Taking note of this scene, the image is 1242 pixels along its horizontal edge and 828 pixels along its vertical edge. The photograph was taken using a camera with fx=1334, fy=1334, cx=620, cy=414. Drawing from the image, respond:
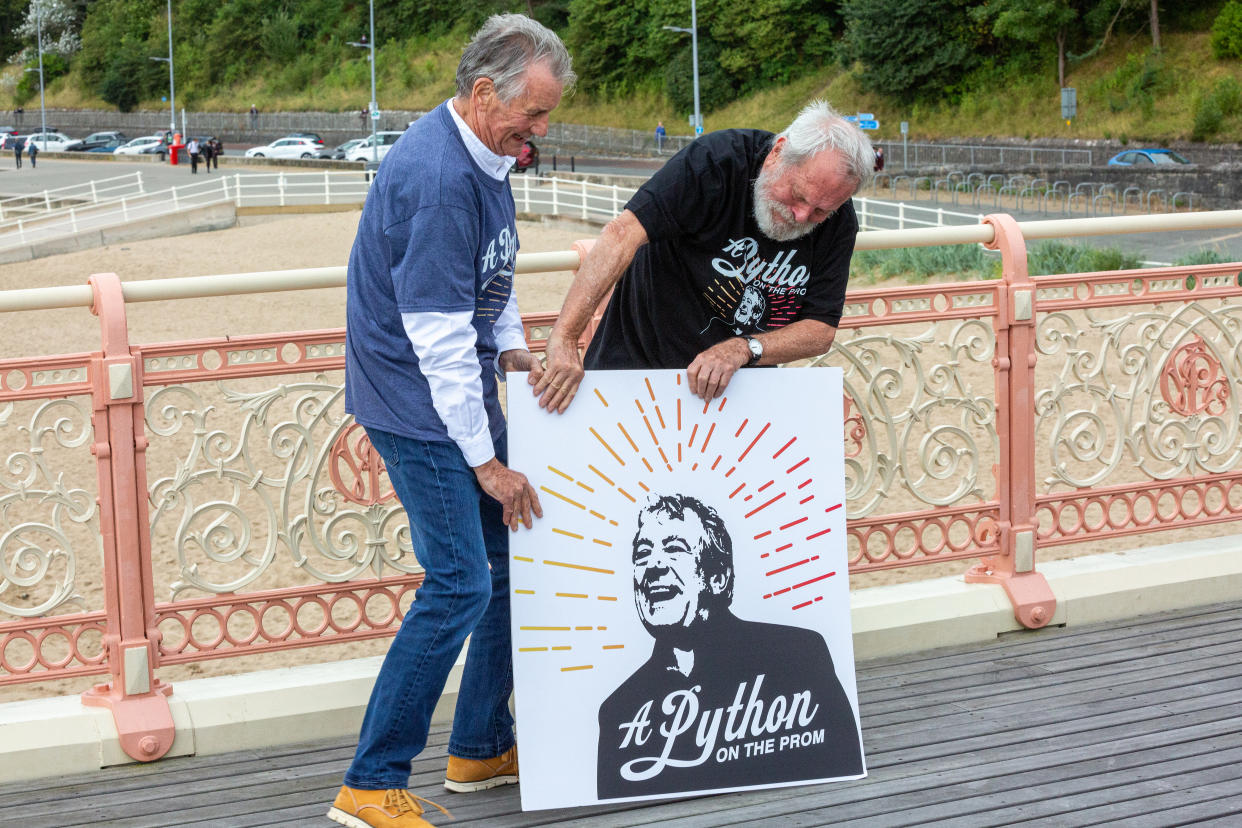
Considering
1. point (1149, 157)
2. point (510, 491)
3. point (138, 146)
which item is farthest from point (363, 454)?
point (138, 146)

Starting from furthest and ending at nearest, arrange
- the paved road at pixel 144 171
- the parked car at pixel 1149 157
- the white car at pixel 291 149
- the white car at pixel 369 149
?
1. the white car at pixel 291 149
2. the white car at pixel 369 149
3. the paved road at pixel 144 171
4. the parked car at pixel 1149 157

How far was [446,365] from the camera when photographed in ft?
9.16

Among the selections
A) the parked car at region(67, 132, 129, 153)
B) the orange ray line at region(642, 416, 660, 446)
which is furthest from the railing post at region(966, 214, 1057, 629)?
the parked car at region(67, 132, 129, 153)

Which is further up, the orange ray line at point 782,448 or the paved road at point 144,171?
the paved road at point 144,171

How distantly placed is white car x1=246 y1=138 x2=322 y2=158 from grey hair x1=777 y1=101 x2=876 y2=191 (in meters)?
51.2

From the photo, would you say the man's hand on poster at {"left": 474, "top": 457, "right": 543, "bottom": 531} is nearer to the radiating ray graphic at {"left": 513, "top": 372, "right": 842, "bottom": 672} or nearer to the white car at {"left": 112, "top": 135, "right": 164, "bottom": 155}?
the radiating ray graphic at {"left": 513, "top": 372, "right": 842, "bottom": 672}

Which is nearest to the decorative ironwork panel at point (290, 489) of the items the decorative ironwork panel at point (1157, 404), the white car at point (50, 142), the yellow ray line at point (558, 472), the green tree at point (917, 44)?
the yellow ray line at point (558, 472)

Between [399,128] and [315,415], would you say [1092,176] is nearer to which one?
[315,415]

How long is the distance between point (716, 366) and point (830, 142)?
60 cm

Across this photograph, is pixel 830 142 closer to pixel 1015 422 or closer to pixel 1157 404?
pixel 1015 422

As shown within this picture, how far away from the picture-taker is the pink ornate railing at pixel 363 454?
354 centimetres

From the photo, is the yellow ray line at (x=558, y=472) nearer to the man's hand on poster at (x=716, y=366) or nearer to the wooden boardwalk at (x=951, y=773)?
the man's hand on poster at (x=716, y=366)

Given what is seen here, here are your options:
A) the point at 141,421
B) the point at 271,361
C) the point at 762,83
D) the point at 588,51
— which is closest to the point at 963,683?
the point at 271,361

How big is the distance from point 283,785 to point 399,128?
60.1 metres
